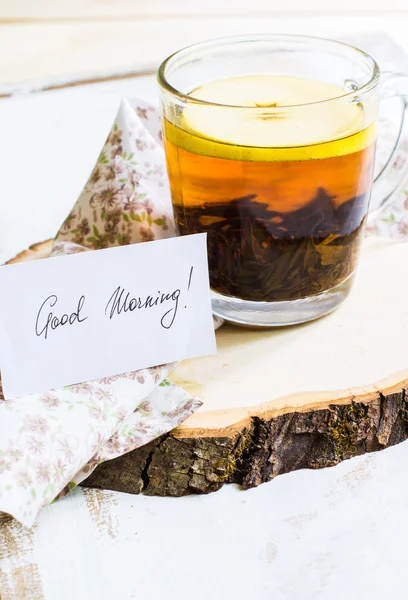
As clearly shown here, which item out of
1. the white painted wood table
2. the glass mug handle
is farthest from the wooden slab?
the glass mug handle

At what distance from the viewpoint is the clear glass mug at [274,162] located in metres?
0.78

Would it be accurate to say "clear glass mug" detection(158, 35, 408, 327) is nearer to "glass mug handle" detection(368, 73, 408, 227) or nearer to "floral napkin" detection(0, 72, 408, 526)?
"glass mug handle" detection(368, 73, 408, 227)

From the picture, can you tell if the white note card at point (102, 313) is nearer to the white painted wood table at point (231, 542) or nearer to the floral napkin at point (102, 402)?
the floral napkin at point (102, 402)

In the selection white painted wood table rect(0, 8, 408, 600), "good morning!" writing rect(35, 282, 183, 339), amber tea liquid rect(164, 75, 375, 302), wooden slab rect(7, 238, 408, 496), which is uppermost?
amber tea liquid rect(164, 75, 375, 302)

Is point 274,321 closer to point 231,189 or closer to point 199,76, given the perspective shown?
point 231,189

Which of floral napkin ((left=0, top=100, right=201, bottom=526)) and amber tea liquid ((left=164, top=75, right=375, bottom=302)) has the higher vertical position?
amber tea liquid ((left=164, top=75, right=375, bottom=302))

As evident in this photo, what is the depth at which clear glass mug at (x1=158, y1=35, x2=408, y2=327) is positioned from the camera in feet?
2.55

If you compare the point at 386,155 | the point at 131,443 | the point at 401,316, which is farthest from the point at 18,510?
the point at 386,155

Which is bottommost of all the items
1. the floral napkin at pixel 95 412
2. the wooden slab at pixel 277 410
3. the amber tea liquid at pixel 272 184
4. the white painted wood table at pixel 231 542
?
the white painted wood table at pixel 231 542

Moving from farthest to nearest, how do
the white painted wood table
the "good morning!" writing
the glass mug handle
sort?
1. the glass mug handle
2. the "good morning!" writing
3. the white painted wood table

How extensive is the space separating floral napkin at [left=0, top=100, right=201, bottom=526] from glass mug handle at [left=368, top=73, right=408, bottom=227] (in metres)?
0.30

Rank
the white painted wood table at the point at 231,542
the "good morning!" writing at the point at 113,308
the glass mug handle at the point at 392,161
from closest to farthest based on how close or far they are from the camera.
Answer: the white painted wood table at the point at 231,542, the "good morning!" writing at the point at 113,308, the glass mug handle at the point at 392,161

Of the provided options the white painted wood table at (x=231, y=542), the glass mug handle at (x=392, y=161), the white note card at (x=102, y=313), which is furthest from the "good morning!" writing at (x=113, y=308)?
the glass mug handle at (x=392, y=161)

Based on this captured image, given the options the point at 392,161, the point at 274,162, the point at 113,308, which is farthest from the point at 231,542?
the point at 392,161
